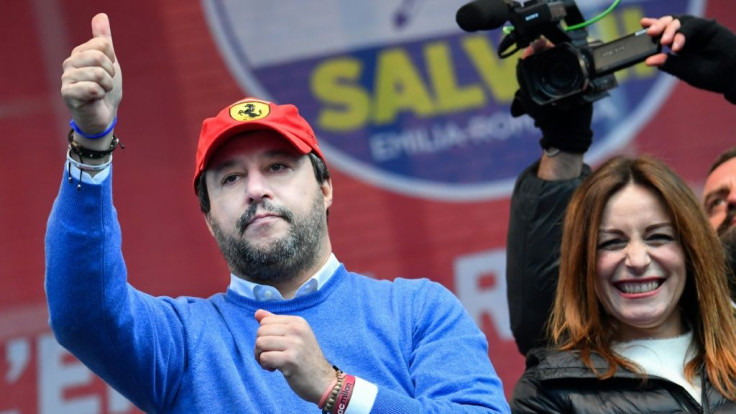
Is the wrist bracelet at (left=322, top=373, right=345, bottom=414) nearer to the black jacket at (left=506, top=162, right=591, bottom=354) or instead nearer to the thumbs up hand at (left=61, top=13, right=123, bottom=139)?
the thumbs up hand at (left=61, top=13, right=123, bottom=139)

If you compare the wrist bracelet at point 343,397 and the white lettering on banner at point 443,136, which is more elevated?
the white lettering on banner at point 443,136

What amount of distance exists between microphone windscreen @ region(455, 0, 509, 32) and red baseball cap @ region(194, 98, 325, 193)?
1.42 ft

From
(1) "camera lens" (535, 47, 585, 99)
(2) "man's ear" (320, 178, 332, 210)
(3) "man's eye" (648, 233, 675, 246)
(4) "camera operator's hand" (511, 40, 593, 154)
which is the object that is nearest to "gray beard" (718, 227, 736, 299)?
(3) "man's eye" (648, 233, 675, 246)

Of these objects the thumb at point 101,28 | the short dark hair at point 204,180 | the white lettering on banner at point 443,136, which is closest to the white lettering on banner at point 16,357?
the white lettering on banner at point 443,136

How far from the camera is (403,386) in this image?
1.90m

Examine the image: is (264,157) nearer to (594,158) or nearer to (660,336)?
(660,336)

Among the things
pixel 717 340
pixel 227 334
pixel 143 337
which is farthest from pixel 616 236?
pixel 143 337

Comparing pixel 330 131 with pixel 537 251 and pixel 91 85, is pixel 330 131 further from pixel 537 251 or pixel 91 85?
pixel 91 85

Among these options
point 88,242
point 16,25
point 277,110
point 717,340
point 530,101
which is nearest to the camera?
point 88,242

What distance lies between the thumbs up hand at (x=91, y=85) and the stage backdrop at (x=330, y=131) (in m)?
1.54

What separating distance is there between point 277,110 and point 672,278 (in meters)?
0.81

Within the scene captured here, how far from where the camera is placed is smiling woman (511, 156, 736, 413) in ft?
7.22

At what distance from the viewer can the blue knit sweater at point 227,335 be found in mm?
1741

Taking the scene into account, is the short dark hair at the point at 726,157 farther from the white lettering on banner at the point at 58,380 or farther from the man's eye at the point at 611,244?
the white lettering on banner at the point at 58,380
